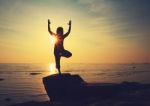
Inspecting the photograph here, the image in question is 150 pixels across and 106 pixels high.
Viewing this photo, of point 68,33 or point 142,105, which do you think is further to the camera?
point 68,33

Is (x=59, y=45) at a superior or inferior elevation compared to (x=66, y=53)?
superior

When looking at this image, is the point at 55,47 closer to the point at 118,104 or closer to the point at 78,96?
the point at 78,96

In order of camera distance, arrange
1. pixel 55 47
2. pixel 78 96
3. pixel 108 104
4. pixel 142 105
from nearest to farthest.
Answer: pixel 142 105
pixel 108 104
pixel 78 96
pixel 55 47

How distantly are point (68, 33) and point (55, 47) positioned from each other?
52.0 inches

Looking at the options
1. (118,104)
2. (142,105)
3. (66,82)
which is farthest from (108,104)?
(66,82)

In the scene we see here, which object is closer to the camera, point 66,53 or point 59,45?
point 66,53

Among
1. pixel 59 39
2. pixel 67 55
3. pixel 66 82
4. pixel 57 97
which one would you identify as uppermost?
pixel 59 39

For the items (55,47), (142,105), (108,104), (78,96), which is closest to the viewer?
(142,105)

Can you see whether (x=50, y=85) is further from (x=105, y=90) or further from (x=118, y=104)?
(x=118, y=104)

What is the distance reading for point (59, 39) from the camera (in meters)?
15.7

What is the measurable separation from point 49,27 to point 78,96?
482 centimetres

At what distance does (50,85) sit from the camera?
15906mm

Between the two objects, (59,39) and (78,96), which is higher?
(59,39)

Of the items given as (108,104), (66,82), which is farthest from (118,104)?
(66,82)
